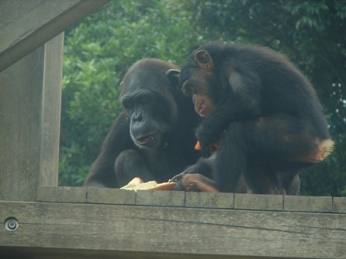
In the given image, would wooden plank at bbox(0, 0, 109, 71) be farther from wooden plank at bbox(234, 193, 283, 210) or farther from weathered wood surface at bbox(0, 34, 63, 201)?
wooden plank at bbox(234, 193, 283, 210)

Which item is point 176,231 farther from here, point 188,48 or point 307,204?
point 188,48

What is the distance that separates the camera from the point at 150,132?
18.6 feet

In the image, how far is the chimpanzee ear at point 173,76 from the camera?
608 centimetres

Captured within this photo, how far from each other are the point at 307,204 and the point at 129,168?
264cm

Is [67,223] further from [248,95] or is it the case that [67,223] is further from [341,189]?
[341,189]

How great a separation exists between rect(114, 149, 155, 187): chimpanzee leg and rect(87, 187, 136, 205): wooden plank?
238cm

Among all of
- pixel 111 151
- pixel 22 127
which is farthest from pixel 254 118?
pixel 111 151

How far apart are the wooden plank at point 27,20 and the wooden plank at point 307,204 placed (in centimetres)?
129

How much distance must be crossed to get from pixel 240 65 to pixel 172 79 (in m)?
1.13

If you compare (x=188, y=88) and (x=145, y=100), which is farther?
(x=145, y=100)

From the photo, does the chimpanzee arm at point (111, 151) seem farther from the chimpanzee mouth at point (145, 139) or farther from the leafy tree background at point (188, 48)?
the leafy tree background at point (188, 48)

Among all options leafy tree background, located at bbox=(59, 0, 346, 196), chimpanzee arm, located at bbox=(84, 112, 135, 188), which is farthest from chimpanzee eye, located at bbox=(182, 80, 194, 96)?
leafy tree background, located at bbox=(59, 0, 346, 196)

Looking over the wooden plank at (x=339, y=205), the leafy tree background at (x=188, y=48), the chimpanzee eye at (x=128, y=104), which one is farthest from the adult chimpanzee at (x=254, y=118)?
the leafy tree background at (x=188, y=48)

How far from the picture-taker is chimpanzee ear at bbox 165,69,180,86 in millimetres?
6078
